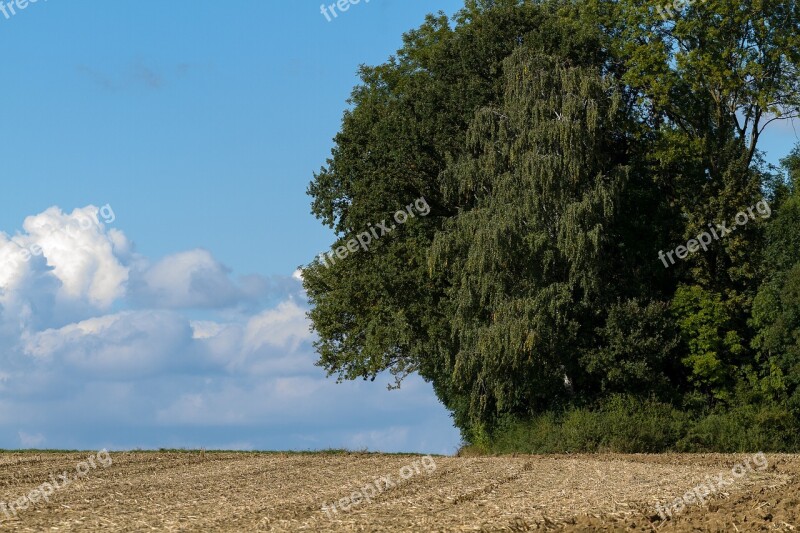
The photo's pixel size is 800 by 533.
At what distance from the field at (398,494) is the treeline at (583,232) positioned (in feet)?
19.2

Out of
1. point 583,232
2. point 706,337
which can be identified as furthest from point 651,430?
point 583,232

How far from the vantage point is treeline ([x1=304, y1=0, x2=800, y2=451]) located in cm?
3919

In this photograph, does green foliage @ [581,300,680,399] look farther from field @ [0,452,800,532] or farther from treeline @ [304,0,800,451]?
field @ [0,452,800,532]

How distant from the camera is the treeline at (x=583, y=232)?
129ft

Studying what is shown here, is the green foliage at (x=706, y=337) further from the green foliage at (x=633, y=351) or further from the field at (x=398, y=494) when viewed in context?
the field at (x=398, y=494)

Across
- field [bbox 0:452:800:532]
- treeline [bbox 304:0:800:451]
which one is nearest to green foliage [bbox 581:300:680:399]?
treeline [bbox 304:0:800:451]

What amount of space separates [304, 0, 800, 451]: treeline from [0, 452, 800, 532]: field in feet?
19.2

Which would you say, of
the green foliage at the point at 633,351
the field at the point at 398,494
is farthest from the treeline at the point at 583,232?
the field at the point at 398,494

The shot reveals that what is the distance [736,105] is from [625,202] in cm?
856

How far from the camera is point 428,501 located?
20281 mm

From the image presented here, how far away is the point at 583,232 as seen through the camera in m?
38.7

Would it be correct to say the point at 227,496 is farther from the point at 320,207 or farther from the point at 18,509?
the point at 320,207

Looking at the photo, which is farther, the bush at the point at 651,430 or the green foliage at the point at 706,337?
the green foliage at the point at 706,337

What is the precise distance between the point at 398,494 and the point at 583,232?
19.2 m
